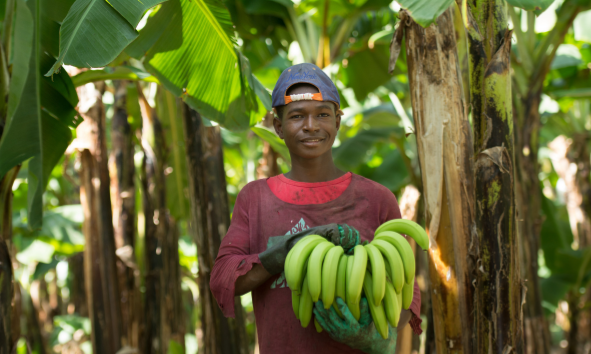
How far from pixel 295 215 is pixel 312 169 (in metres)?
0.21

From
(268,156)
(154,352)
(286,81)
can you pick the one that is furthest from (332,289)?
(154,352)

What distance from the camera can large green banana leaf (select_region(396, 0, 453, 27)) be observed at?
1850 millimetres

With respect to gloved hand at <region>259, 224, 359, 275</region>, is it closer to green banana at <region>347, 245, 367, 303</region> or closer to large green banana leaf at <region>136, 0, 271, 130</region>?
green banana at <region>347, 245, 367, 303</region>

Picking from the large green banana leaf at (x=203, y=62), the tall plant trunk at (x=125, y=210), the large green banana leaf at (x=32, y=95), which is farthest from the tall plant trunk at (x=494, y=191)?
the tall plant trunk at (x=125, y=210)

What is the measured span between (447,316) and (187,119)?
8.14 ft

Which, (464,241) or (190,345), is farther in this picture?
(190,345)

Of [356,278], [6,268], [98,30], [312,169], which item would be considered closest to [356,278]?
[356,278]

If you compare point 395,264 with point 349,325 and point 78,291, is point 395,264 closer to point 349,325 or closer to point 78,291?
point 349,325

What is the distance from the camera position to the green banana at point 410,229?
5.28 ft

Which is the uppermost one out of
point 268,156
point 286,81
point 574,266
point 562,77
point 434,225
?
point 562,77

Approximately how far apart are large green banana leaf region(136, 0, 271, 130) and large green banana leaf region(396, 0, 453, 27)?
4.30 ft

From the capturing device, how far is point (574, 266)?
19.9ft

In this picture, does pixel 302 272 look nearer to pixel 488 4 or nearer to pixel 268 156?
pixel 488 4

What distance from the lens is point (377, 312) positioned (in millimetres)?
1462
